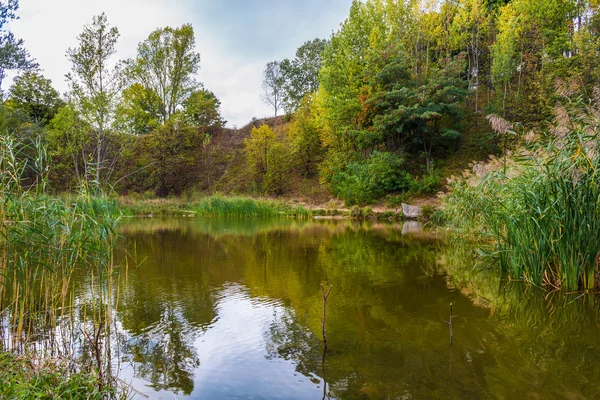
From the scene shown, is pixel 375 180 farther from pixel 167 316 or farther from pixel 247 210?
pixel 167 316

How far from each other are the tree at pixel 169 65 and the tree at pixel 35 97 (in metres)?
7.84

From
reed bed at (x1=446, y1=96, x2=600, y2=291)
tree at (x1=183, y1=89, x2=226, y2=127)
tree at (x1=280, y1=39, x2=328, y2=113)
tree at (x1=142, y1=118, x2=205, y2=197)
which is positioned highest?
tree at (x1=280, y1=39, x2=328, y2=113)

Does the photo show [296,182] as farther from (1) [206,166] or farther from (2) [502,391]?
(2) [502,391]

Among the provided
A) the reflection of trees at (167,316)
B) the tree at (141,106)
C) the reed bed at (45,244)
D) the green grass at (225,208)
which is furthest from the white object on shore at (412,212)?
the tree at (141,106)

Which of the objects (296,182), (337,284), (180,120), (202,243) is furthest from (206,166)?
(337,284)

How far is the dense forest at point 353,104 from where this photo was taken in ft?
73.7

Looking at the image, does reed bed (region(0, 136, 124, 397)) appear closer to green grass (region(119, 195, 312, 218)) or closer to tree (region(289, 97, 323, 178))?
green grass (region(119, 195, 312, 218))

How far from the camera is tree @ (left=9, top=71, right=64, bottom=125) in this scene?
107 feet

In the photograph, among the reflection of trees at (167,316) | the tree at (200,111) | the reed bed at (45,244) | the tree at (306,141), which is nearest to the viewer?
the reflection of trees at (167,316)

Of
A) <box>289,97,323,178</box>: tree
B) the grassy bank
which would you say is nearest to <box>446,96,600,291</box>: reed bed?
the grassy bank

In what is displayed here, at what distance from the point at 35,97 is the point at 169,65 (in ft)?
39.4

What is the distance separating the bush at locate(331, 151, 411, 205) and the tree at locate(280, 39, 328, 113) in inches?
722

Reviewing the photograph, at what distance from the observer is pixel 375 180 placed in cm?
2367

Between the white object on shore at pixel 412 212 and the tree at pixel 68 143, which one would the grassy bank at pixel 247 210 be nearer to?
the white object on shore at pixel 412 212
